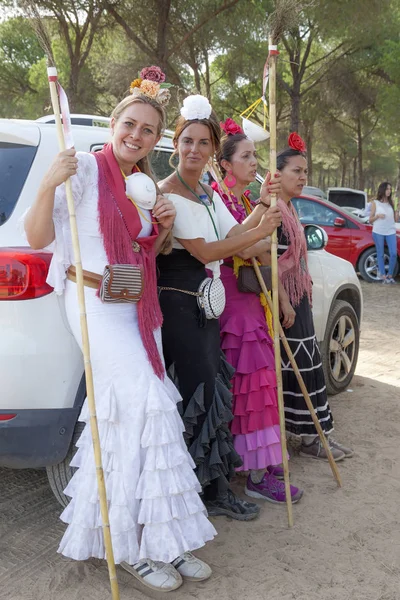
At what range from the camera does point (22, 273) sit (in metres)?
2.61

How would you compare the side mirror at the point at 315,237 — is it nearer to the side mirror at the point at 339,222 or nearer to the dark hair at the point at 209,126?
the dark hair at the point at 209,126

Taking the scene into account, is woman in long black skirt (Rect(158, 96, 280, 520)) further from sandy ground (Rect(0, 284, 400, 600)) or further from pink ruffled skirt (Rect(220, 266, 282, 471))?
sandy ground (Rect(0, 284, 400, 600))

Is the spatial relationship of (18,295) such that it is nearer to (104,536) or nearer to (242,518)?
(104,536)

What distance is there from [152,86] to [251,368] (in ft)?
5.06

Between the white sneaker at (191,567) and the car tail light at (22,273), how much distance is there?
131 centimetres

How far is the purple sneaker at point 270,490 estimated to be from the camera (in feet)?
11.6

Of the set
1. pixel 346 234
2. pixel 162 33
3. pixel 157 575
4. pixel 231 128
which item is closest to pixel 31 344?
pixel 157 575

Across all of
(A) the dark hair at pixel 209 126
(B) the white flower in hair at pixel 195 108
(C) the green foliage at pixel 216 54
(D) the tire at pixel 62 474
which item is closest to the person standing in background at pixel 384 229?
A: (C) the green foliage at pixel 216 54

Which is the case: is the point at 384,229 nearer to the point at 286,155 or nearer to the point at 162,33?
the point at 162,33

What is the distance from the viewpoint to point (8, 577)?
8.96 feet

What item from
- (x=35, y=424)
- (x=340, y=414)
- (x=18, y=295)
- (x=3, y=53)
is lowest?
(x=340, y=414)

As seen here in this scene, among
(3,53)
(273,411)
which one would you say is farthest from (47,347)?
(3,53)

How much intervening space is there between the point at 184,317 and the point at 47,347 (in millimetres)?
682

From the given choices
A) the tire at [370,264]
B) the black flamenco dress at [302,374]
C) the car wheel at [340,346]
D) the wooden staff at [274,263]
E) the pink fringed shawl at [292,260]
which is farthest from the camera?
the tire at [370,264]
